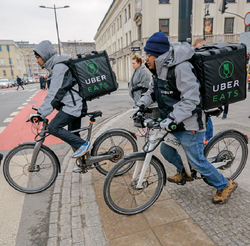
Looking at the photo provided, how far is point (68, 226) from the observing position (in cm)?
256

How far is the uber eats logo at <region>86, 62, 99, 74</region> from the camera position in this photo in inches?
124

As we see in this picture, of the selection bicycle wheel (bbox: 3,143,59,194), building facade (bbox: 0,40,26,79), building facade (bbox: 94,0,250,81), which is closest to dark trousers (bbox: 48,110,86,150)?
bicycle wheel (bbox: 3,143,59,194)

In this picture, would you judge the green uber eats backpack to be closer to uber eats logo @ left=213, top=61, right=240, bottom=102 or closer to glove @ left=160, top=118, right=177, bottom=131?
uber eats logo @ left=213, top=61, right=240, bottom=102

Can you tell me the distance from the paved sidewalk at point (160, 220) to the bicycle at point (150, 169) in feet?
0.55

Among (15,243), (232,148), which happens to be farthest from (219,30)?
(15,243)

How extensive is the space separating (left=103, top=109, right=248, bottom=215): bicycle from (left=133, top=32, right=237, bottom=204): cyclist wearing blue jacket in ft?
0.55

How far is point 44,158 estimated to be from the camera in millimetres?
3250

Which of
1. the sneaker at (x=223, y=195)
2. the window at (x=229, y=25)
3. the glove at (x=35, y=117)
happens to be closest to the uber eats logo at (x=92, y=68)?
the glove at (x=35, y=117)

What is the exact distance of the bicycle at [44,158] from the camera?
3.15 metres

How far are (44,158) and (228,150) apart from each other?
2.53m

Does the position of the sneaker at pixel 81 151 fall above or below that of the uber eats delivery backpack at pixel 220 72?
below

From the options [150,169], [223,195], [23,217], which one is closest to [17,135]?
[23,217]

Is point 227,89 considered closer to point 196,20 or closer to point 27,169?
point 27,169

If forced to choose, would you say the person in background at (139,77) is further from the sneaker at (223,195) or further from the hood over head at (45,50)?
the sneaker at (223,195)
